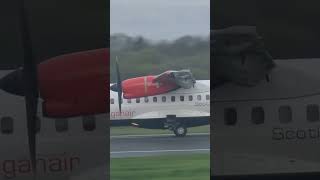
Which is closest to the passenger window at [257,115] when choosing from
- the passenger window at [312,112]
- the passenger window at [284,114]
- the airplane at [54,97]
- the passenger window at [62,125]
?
the passenger window at [284,114]

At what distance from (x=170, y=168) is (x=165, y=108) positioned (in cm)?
34

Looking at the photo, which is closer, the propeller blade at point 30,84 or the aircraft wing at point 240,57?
the propeller blade at point 30,84

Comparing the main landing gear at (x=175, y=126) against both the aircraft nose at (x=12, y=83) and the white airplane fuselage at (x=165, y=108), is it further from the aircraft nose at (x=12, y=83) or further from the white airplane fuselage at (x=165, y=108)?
the aircraft nose at (x=12, y=83)

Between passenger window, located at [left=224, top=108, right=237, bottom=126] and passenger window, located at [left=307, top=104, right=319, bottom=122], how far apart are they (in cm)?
40

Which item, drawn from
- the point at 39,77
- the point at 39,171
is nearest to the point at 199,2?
the point at 39,77

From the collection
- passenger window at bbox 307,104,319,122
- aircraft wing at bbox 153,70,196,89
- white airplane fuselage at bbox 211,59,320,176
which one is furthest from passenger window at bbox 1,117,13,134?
passenger window at bbox 307,104,319,122

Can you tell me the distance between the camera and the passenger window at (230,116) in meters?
3.51

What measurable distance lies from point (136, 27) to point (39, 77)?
0.54 m

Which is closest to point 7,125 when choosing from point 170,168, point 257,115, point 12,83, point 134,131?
point 12,83

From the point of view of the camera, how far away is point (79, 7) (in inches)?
131

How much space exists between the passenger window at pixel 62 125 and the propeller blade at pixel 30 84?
0.37 ft

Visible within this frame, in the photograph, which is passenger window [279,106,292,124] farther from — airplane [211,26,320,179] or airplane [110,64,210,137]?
airplane [110,64,210,137]

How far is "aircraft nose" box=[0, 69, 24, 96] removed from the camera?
3.29 m

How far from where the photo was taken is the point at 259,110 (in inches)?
139
